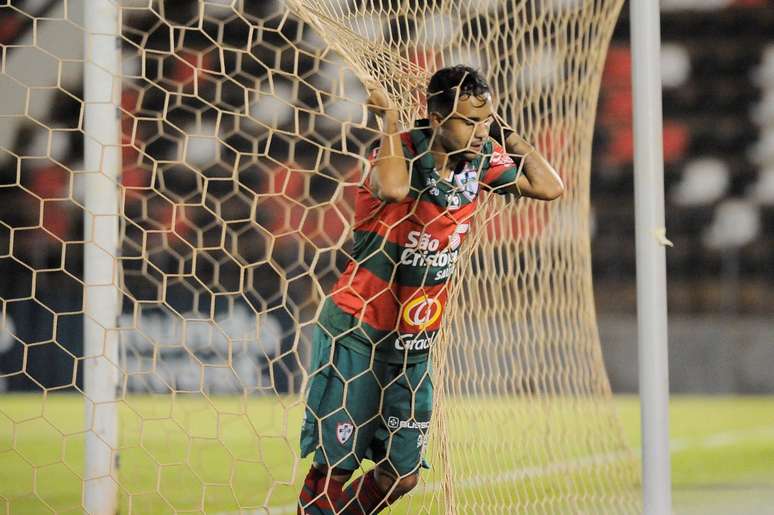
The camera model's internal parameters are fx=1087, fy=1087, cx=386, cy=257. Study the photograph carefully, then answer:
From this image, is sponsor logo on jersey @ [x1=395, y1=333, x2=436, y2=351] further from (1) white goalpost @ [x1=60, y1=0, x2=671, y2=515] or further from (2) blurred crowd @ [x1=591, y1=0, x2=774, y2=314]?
(2) blurred crowd @ [x1=591, y1=0, x2=774, y2=314]

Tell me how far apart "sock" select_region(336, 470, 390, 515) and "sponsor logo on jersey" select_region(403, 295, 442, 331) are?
36 centimetres

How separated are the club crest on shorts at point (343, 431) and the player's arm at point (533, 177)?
2.05 feet

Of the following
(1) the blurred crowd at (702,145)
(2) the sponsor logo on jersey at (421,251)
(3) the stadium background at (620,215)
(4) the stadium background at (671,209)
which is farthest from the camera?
(1) the blurred crowd at (702,145)

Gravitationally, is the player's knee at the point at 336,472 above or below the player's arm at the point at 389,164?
below

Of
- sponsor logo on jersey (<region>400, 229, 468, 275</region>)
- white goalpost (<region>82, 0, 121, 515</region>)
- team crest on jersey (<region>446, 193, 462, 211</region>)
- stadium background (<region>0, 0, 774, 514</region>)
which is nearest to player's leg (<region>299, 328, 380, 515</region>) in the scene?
sponsor logo on jersey (<region>400, 229, 468, 275</region>)

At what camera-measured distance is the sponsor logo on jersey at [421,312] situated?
2.28m

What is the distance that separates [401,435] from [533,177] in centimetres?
63

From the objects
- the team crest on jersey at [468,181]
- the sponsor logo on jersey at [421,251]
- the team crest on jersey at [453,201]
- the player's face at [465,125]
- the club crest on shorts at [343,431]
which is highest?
the player's face at [465,125]

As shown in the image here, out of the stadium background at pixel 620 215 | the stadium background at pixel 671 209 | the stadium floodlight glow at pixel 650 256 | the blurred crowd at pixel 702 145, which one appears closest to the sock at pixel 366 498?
the stadium floodlight glow at pixel 650 256

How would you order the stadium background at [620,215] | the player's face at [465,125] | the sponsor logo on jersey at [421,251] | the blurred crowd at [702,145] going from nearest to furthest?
the player's face at [465,125] < the sponsor logo on jersey at [421,251] < the stadium background at [620,215] < the blurred crowd at [702,145]

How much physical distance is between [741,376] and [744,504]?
406 cm

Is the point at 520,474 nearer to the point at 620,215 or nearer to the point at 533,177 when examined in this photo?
the point at 533,177

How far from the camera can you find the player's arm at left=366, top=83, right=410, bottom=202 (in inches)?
81.6

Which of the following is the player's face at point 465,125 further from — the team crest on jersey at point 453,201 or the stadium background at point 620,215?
the stadium background at point 620,215
